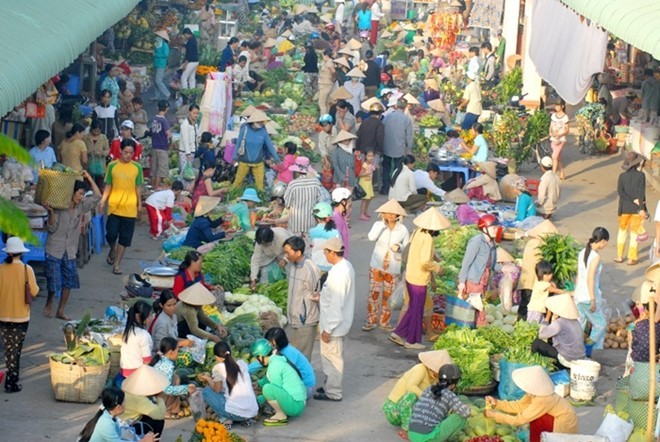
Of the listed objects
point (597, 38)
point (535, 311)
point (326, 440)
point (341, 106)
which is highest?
point (597, 38)

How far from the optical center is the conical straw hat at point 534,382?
38.9 feet

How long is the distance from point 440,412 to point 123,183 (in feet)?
20.9

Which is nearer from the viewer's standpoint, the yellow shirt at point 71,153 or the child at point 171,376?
the child at point 171,376

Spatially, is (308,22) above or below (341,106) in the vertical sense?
above

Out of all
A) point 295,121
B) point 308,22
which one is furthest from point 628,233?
point 308,22

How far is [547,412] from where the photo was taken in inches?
468

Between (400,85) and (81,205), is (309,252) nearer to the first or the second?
(81,205)

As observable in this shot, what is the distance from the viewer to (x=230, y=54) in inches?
1187

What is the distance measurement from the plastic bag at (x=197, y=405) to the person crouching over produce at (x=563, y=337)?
11.7 ft

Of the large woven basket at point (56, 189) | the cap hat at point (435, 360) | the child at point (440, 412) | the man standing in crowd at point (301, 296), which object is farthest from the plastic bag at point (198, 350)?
the large woven basket at point (56, 189)

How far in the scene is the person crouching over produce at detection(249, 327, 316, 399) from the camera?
12.8 metres

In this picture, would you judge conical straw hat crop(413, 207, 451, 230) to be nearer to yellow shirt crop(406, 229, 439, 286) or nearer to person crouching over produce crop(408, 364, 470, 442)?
yellow shirt crop(406, 229, 439, 286)

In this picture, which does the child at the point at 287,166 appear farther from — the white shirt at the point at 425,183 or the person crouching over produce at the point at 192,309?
the person crouching over produce at the point at 192,309

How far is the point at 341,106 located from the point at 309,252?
21.0 feet
